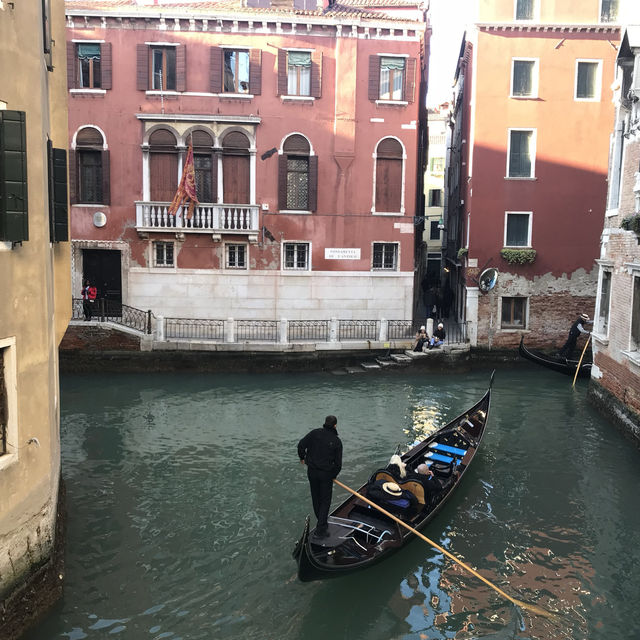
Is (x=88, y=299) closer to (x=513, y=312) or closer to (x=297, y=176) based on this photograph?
(x=297, y=176)

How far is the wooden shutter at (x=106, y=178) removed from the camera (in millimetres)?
18781

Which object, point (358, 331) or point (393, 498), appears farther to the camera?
point (358, 331)

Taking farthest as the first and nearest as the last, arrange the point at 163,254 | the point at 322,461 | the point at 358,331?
the point at 163,254 → the point at 358,331 → the point at 322,461

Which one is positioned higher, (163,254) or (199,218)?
(199,218)

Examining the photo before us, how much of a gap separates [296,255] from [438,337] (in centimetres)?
473

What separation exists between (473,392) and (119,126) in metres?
12.0

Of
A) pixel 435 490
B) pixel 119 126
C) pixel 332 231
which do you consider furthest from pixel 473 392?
pixel 119 126

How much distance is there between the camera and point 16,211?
5.45 metres

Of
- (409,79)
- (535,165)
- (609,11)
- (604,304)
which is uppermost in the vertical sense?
(609,11)

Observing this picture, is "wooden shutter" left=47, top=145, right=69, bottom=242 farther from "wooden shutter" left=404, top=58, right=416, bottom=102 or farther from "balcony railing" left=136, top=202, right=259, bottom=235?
"wooden shutter" left=404, top=58, right=416, bottom=102

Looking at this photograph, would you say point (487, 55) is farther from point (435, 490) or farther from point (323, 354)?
point (435, 490)

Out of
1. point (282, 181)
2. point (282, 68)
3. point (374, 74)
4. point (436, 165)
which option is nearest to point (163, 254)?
point (282, 181)

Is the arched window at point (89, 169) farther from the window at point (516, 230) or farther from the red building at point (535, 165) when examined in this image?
the window at point (516, 230)

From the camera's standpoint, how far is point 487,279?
62.1 ft
